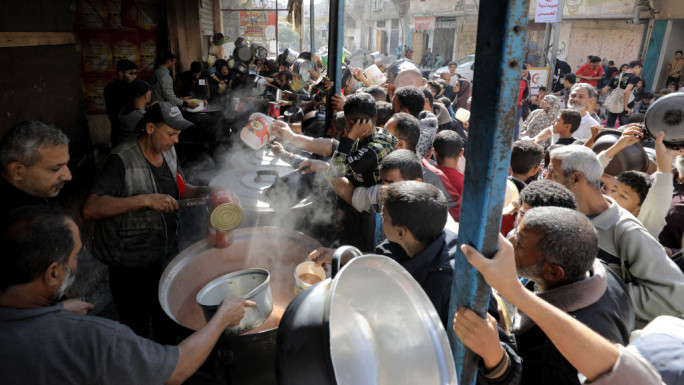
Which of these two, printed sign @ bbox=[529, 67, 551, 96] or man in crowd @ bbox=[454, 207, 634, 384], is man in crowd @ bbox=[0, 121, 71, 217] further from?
printed sign @ bbox=[529, 67, 551, 96]

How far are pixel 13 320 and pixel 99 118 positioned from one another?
289 inches

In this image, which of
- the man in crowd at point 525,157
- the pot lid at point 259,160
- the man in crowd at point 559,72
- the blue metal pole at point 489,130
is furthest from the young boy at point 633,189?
the man in crowd at point 559,72

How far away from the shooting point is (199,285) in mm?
2740

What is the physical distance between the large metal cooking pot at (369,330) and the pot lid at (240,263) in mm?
1351

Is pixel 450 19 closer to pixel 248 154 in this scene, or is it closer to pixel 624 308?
pixel 248 154

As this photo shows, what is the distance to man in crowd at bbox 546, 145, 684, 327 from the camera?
1.96 metres

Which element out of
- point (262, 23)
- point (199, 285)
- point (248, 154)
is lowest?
point (199, 285)

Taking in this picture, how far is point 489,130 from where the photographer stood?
1087 millimetres

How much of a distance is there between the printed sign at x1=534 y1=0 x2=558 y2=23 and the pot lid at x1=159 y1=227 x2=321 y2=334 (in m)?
10.7

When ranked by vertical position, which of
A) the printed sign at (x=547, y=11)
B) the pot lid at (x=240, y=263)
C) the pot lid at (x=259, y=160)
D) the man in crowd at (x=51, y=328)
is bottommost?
the pot lid at (x=240, y=263)

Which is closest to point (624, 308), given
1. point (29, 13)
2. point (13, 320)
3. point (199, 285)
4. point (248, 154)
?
point (13, 320)

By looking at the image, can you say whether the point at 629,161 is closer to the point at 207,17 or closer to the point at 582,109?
the point at 582,109

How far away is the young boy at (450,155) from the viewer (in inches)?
131

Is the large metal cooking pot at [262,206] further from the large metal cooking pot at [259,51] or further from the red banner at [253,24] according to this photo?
the red banner at [253,24]
